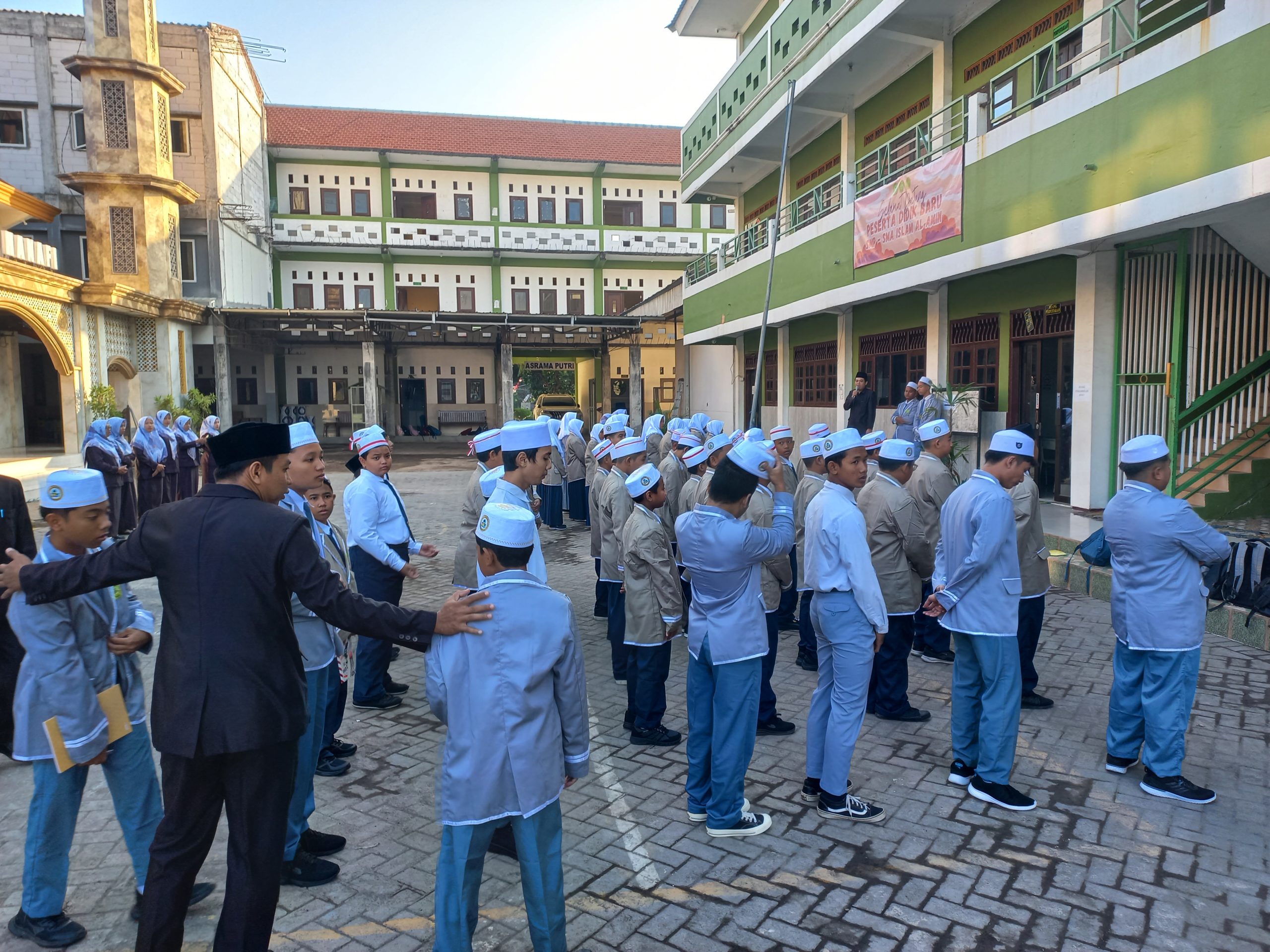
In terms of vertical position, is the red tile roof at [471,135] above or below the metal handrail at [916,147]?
above

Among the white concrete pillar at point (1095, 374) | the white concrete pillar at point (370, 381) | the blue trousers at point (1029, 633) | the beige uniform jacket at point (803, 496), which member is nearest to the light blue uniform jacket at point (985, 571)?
the blue trousers at point (1029, 633)

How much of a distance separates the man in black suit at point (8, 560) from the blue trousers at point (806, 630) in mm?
4907

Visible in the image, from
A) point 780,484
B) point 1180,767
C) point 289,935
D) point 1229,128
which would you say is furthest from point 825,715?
point 1229,128

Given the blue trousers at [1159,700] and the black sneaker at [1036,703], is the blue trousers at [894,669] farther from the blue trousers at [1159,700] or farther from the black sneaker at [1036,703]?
the blue trousers at [1159,700]

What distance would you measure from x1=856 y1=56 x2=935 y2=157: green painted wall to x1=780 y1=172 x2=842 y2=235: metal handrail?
917 mm

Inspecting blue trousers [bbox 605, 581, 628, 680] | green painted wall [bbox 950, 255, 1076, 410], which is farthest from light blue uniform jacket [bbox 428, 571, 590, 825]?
green painted wall [bbox 950, 255, 1076, 410]

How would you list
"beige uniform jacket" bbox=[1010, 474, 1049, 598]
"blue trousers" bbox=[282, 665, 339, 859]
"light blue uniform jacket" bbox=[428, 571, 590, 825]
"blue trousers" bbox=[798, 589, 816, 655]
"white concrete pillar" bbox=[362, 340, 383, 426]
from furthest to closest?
"white concrete pillar" bbox=[362, 340, 383, 426] < "blue trousers" bbox=[798, 589, 816, 655] < "beige uniform jacket" bbox=[1010, 474, 1049, 598] < "blue trousers" bbox=[282, 665, 339, 859] < "light blue uniform jacket" bbox=[428, 571, 590, 825]

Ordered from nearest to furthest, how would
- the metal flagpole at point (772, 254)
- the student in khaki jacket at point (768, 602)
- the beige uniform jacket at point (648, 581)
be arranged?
1. the beige uniform jacket at point (648, 581)
2. the student in khaki jacket at point (768, 602)
3. the metal flagpole at point (772, 254)

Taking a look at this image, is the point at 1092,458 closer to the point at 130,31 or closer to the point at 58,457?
the point at 58,457

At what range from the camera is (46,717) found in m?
3.06

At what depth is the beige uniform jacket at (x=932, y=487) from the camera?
19.1ft

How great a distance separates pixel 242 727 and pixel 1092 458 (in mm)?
9869

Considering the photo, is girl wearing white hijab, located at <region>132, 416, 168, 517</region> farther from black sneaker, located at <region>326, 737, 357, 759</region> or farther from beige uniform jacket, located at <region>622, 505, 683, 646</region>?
beige uniform jacket, located at <region>622, 505, 683, 646</region>

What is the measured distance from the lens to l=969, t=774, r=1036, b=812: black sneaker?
412 centimetres
